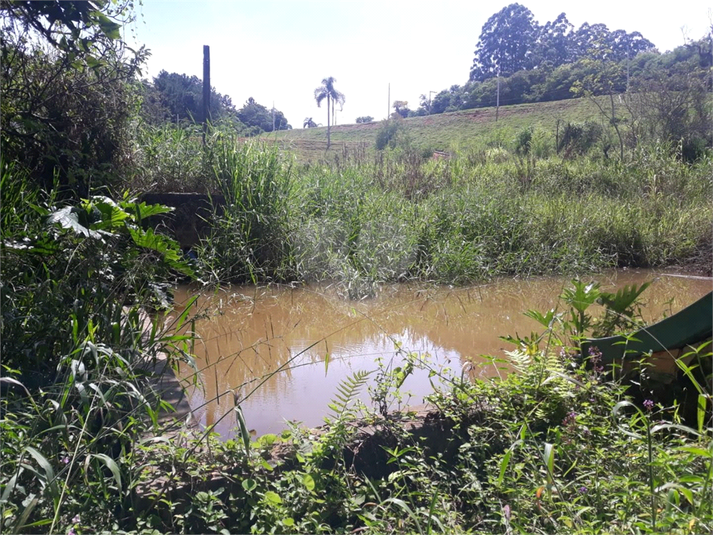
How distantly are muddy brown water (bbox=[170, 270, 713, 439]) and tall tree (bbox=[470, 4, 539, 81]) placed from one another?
493cm

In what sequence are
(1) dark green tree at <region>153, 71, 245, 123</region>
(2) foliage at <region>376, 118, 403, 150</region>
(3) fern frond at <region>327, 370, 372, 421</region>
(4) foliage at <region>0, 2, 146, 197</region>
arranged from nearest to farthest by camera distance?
(3) fern frond at <region>327, 370, 372, 421</region> < (4) foliage at <region>0, 2, 146, 197</region> < (1) dark green tree at <region>153, 71, 245, 123</region> < (2) foliage at <region>376, 118, 403, 150</region>

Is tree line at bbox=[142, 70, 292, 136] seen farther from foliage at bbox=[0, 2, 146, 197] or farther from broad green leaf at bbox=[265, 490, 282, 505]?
broad green leaf at bbox=[265, 490, 282, 505]

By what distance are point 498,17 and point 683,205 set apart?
483 cm

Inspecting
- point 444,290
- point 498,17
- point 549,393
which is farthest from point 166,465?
point 498,17

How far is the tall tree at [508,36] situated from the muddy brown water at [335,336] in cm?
493

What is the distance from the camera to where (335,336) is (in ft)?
14.1

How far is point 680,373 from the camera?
2488 millimetres

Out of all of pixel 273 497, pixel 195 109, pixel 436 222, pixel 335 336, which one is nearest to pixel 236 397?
pixel 273 497

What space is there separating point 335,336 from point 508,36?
10.7 metres

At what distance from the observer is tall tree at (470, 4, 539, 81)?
32.9ft

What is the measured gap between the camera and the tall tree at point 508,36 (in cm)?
1002

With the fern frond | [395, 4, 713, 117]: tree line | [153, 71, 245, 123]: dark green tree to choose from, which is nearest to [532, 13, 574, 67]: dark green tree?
[395, 4, 713, 117]: tree line

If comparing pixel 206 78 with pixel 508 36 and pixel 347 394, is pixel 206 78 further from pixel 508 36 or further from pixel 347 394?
pixel 508 36

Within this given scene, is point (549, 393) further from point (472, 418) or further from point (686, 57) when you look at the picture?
point (686, 57)
